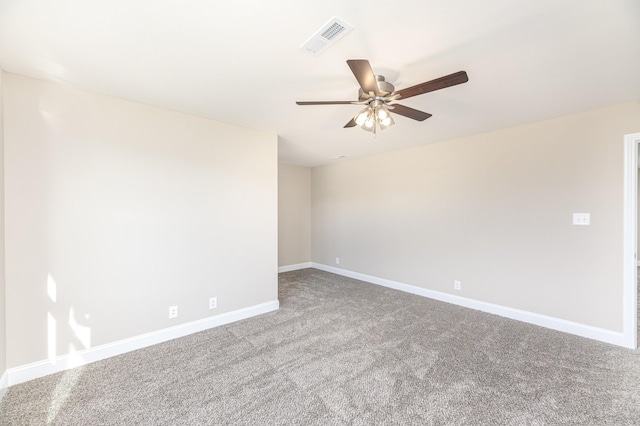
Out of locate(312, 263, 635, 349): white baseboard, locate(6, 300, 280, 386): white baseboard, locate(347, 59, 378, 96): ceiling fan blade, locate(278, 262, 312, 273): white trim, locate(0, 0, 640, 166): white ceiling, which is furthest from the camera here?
locate(278, 262, 312, 273): white trim

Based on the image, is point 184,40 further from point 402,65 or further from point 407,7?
point 402,65

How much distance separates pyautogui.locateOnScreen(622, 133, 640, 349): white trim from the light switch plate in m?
0.26

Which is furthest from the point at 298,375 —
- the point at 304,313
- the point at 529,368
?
the point at 529,368

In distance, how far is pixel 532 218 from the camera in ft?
10.4

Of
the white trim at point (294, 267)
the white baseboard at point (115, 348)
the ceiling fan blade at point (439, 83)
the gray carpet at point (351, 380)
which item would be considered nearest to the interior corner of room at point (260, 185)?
the white baseboard at point (115, 348)

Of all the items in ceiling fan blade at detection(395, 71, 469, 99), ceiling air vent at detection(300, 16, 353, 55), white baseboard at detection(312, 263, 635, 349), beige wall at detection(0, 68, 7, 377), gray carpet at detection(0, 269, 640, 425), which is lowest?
gray carpet at detection(0, 269, 640, 425)

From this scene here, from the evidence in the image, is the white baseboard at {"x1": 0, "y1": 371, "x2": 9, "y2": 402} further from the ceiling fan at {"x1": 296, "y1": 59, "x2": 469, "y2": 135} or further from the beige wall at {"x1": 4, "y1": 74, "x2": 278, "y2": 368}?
the ceiling fan at {"x1": 296, "y1": 59, "x2": 469, "y2": 135}

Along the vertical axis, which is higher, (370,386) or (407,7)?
(407,7)

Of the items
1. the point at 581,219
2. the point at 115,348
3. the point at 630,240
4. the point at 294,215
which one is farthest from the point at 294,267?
the point at 630,240

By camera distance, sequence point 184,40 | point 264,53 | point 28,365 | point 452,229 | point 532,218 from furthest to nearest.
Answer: point 452,229, point 532,218, point 28,365, point 264,53, point 184,40

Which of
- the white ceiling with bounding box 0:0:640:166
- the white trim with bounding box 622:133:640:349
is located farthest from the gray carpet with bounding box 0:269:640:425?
the white ceiling with bounding box 0:0:640:166

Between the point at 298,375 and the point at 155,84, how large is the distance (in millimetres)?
2730

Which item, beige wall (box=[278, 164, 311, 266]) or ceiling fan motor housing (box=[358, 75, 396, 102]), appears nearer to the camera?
ceiling fan motor housing (box=[358, 75, 396, 102])

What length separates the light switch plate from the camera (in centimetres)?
281
